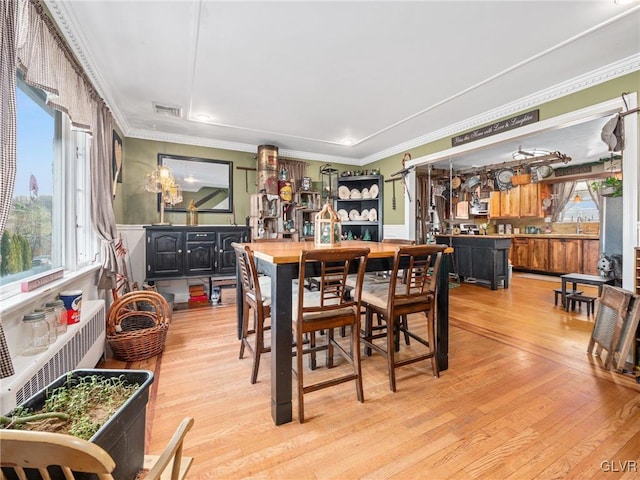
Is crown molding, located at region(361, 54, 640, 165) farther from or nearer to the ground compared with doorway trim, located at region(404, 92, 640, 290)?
farther from the ground

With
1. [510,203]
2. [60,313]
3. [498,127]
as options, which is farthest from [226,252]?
[510,203]

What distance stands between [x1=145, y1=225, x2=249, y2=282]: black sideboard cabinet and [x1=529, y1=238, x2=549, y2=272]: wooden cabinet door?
6743 mm

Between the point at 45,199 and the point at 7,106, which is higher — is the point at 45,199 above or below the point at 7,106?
below

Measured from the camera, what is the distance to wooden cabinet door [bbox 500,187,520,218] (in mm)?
7211

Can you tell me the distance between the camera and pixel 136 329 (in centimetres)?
261

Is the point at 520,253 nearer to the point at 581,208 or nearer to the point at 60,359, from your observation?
the point at 581,208

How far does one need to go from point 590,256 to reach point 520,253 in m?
1.30

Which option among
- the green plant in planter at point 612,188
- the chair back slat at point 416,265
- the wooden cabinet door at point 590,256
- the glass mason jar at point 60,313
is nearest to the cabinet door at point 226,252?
the glass mason jar at point 60,313

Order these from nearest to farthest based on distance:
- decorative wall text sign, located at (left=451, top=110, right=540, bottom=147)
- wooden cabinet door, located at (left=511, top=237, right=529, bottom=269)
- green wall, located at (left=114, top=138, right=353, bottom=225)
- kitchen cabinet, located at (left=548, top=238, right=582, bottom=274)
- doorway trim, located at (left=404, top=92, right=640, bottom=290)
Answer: doorway trim, located at (left=404, top=92, right=640, bottom=290) < decorative wall text sign, located at (left=451, top=110, right=540, bottom=147) < green wall, located at (left=114, top=138, right=353, bottom=225) < kitchen cabinet, located at (left=548, top=238, right=582, bottom=274) < wooden cabinet door, located at (left=511, top=237, right=529, bottom=269)

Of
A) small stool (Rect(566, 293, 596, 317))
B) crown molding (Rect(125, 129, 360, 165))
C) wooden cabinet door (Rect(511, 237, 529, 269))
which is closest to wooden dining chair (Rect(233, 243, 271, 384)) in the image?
crown molding (Rect(125, 129, 360, 165))

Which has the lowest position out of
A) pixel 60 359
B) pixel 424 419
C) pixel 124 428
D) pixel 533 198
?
pixel 424 419

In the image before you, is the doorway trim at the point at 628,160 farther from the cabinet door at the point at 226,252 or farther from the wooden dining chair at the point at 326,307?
the cabinet door at the point at 226,252

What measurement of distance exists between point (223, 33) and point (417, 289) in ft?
8.03

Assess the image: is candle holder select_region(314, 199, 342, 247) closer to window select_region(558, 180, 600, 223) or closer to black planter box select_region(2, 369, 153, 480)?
black planter box select_region(2, 369, 153, 480)
